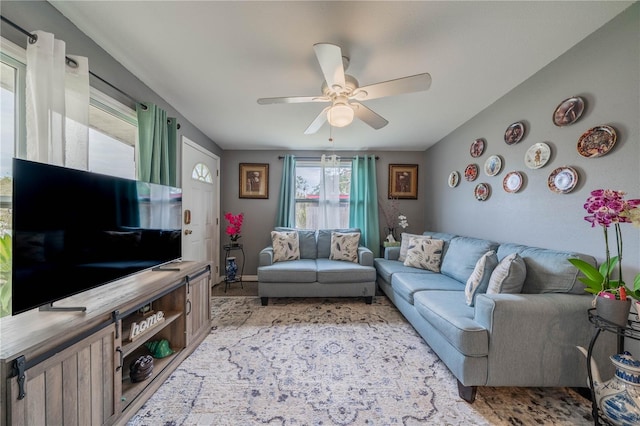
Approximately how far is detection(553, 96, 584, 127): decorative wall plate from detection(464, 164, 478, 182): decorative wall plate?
0.97m

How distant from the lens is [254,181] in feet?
13.3

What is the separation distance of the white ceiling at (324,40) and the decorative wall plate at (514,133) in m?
0.35

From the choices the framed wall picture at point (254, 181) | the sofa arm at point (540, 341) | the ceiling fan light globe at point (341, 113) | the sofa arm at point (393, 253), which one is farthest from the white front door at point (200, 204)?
the sofa arm at point (540, 341)

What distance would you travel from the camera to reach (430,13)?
131 cm

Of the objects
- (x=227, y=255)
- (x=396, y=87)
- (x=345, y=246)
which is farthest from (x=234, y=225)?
(x=396, y=87)

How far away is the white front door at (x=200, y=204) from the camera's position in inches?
114

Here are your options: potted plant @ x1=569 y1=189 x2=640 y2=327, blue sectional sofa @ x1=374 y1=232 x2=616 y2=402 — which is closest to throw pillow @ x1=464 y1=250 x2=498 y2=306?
blue sectional sofa @ x1=374 y1=232 x2=616 y2=402

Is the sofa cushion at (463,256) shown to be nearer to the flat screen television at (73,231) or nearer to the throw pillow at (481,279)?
the throw pillow at (481,279)

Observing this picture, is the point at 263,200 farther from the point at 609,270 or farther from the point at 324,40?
the point at 609,270

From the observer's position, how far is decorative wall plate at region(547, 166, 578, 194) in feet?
5.40

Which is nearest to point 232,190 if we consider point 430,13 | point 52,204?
point 52,204

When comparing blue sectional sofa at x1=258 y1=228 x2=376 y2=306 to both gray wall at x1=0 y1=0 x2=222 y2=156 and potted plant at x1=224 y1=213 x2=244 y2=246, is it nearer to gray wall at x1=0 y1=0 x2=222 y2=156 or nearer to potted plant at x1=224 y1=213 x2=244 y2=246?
potted plant at x1=224 y1=213 x2=244 y2=246

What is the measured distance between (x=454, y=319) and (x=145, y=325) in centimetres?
207

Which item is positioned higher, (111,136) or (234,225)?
(111,136)
